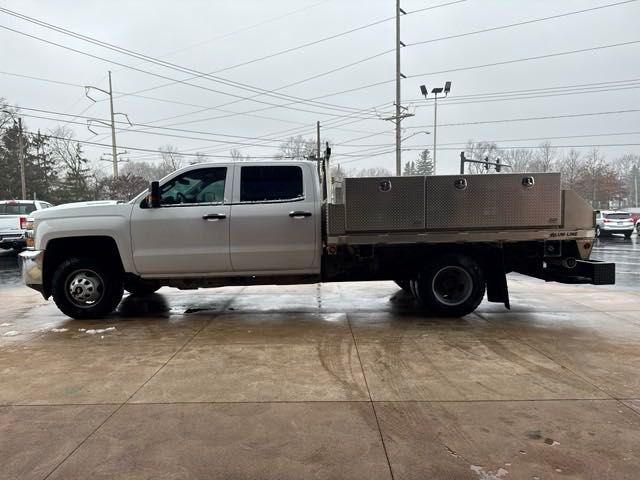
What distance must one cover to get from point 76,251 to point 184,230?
1623 millimetres

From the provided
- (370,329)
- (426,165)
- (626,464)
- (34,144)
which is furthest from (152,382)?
(426,165)

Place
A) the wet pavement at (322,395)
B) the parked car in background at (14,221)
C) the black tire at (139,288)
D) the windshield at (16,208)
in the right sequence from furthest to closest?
the windshield at (16,208) < the parked car in background at (14,221) < the black tire at (139,288) < the wet pavement at (322,395)

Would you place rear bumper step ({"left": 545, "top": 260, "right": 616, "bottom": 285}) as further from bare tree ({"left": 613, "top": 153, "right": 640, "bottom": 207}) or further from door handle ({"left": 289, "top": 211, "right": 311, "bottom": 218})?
bare tree ({"left": 613, "top": 153, "right": 640, "bottom": 207})

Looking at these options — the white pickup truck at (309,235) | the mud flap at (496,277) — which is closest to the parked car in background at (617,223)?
the white pickup truck at (309,235)

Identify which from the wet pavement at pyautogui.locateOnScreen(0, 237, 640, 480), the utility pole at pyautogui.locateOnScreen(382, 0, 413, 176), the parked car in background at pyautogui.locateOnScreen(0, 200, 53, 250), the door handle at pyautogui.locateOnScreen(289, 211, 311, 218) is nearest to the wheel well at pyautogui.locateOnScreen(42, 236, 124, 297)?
the wet pavement at pyautogui.locateOnScreen(0, 237, 640, 480)

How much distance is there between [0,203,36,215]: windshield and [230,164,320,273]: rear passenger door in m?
14.9

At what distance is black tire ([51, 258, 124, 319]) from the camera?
6.59m

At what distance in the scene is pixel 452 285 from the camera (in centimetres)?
672

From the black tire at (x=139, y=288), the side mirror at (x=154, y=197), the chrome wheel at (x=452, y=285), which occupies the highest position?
the side mirror at (x=154, y=197)

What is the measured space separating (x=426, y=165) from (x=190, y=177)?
92.3 metres

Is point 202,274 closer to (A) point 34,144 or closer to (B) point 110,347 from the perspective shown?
(B) point 110,347

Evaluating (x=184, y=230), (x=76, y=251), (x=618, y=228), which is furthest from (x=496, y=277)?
(x=618, y=228)

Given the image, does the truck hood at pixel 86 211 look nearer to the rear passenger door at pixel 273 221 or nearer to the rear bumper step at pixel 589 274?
the rear passenger door at pixel 273 221

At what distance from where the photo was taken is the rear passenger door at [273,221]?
21.2 ft
